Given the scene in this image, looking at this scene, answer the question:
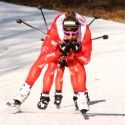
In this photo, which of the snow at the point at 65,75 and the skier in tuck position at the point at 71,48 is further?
the snow at the point at 65,75

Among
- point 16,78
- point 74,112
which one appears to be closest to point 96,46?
point 16,78

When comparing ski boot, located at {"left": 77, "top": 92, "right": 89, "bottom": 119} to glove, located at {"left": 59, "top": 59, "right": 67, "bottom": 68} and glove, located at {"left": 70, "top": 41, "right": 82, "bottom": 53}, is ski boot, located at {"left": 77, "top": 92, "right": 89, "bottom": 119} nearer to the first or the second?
glove, located at {"left": 59, "top": 59, "right": 67, "bottom": 68}

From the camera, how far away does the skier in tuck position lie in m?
8.45

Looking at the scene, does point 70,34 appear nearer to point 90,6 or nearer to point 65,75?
point 65,75

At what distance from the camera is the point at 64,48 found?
27.7 ft

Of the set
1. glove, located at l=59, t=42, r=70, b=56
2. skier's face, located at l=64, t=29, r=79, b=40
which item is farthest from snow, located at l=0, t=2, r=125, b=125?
skier's face, located at l=64, t=29, r=79, b=40

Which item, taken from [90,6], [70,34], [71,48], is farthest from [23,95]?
[90,6]

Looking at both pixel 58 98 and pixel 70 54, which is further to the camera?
pixel 58 98

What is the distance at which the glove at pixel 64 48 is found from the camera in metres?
8.43

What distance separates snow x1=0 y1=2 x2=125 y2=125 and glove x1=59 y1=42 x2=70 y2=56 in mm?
914

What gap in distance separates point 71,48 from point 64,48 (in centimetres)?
10

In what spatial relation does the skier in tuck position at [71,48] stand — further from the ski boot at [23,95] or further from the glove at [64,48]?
the ski boot at [23,95]

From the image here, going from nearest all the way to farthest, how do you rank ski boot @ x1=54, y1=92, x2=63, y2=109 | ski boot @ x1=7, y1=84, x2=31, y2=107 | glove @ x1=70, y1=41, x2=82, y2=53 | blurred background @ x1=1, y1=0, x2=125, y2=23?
glove @ x1=70, y1=41, x2=82, y2=53 < ski boot @ x1=7, y1=84, x2=31, y2=107 < ski boot @ x1=54, y1=92, x2=63, y2=109 < blurred background @ x1=1, y1=0, x2=125, y2=23

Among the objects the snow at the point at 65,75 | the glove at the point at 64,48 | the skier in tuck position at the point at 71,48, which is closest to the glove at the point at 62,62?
the skier in tuck position at the point at 71,48
